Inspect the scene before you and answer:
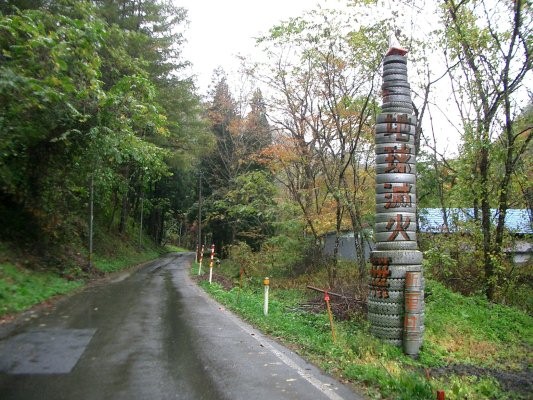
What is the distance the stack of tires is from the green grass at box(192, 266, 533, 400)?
508 mm

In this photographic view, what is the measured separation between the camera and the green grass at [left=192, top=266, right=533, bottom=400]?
5.57 meters

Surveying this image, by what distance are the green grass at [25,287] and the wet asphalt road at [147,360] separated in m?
0.77

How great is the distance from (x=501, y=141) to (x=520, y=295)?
5.03m

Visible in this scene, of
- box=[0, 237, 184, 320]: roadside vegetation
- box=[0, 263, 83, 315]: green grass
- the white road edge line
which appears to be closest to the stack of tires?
the white road edge line

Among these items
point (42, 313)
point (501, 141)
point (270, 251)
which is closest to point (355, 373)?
point (42, 313)

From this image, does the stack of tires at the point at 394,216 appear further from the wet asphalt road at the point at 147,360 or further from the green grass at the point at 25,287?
the green grass at the point at 25,287

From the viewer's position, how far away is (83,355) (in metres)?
6.62

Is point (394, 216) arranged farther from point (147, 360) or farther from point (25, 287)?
point (25, 287)

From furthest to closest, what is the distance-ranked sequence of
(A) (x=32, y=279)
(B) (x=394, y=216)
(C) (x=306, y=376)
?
(A) (x=32, y=279) → (B) (x=394, y=216) → (C) (x=306, y=376)

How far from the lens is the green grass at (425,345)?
18.3 ft

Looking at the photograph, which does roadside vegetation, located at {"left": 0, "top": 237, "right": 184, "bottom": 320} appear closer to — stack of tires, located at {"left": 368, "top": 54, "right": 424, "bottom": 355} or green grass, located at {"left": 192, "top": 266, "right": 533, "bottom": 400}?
green grass, located at {"left": 192, "top": 266, "right": 533, "bottom": 400}

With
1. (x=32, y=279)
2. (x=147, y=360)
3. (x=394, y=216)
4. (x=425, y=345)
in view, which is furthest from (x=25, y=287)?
(x=425, y=345)

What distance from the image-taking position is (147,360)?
255 inches

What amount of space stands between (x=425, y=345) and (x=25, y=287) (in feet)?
31.9
